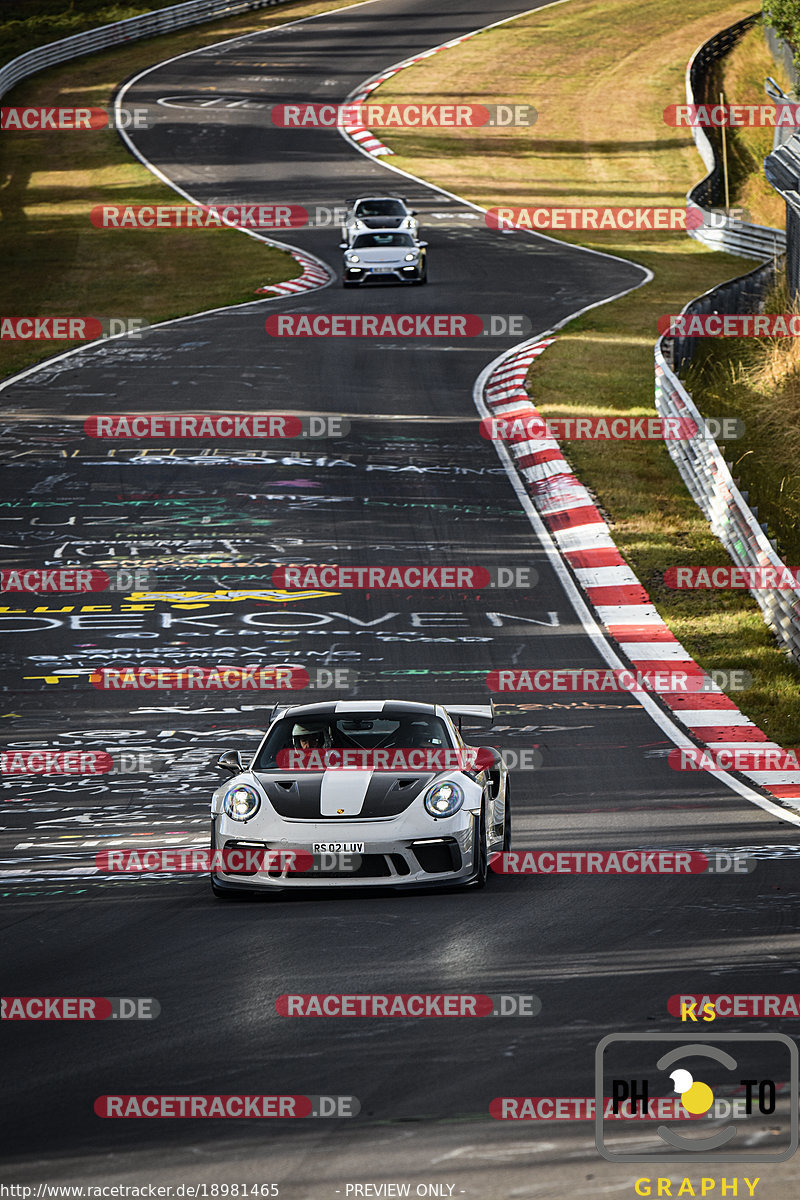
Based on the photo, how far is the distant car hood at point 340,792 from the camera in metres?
9.27

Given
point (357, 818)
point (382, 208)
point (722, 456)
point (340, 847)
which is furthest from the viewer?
point (382, 208)

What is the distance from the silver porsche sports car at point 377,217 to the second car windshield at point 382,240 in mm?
224

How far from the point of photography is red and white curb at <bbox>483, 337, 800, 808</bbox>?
13414 millimetres

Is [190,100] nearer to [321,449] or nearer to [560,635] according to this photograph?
[321,449]

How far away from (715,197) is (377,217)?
1731cm

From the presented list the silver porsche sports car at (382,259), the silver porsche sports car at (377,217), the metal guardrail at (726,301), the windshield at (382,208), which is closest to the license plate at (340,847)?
the metal guardrail at (726,301)

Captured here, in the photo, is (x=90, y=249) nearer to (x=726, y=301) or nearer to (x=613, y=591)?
(x=726, y=301)

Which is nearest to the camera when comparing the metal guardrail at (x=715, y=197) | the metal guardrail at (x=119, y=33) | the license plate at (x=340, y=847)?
the license plate at (x=340, y=847)

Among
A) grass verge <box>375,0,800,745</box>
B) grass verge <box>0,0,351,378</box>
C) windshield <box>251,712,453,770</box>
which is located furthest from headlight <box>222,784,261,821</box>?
grass verge <box>0,0,351,378</box>

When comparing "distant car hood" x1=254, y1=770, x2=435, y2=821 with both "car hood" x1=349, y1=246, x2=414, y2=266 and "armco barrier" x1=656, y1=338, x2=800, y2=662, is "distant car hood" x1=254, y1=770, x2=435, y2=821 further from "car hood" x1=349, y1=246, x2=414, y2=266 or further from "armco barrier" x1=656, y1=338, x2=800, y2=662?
"car hood" x1=349, y1=246, x2=414, y2=266

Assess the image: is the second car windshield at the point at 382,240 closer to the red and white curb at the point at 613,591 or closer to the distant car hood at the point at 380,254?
the distant car hood at the point at 380,254

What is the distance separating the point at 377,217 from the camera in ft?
117

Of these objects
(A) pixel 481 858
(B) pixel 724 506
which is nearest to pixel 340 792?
(A) pixel 481 858

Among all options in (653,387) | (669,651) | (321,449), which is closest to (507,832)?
(669,651)
